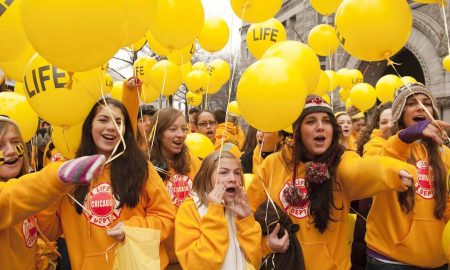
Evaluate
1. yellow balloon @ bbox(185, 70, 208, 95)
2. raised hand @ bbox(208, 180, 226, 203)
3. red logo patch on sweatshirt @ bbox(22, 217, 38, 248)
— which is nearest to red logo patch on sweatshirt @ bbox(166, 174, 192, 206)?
raised hand @ bbox(208, 180, 226, 203)

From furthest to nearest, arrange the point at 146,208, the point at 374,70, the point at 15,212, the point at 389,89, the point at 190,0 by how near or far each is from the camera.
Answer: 1. the point at 374,70
2. the point at 389,89
3. the point at 190,0
4. the point at 146,208
5. the point at 15,212

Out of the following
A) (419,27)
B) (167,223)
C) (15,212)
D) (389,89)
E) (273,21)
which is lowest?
(167,223)

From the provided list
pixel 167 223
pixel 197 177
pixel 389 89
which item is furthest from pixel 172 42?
pixel 389 89

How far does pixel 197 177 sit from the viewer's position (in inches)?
107

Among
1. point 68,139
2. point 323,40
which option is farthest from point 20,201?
point 323,40

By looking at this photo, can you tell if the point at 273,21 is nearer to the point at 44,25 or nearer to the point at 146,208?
A: the point at 146,208

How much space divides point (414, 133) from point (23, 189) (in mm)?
2091

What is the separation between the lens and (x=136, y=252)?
90.0 inches

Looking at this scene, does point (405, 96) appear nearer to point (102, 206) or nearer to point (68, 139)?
point (102, 206)

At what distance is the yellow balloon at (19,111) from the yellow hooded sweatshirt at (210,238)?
64.1 inches

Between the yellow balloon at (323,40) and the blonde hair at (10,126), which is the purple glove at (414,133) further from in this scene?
the yellow balloon at (323,40)

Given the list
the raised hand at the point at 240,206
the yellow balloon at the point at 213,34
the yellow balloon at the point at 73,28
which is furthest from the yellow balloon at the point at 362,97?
the yellow balloon at the point at 73,28

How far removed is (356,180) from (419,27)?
10.6m

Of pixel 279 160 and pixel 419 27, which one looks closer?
pixel 279 160
